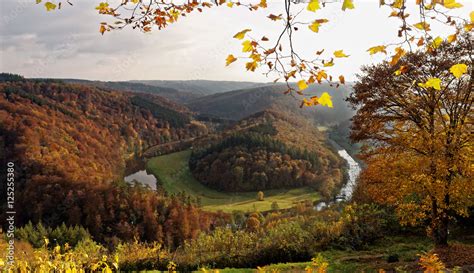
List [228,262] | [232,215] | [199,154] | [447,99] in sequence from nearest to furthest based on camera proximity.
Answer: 1. [447,99]
2. [228,262]
3. [232,215]
4. [199,154]

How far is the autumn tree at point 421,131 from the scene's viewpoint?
481 inches

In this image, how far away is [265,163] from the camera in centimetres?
11488

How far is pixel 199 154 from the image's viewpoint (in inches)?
5167

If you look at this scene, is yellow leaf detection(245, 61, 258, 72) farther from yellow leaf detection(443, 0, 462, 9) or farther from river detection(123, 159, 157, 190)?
river detection(123, 159, 157, 190)

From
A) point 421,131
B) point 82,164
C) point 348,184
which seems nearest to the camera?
point 421,131

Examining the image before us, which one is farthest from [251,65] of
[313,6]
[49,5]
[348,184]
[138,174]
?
[138,174]

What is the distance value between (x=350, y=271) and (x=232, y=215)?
7780 cm

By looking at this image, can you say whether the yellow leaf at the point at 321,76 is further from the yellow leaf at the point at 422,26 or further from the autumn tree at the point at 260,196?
the autumn tree at the point at 260,196

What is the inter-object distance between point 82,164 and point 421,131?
329 ft

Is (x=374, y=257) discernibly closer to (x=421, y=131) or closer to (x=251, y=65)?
(x=421, y=131)

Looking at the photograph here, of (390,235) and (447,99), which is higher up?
(447,99)

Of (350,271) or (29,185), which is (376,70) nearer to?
(350,271)

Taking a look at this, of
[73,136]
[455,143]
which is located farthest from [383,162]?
[73,136]

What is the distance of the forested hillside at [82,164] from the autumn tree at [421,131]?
57056 mm
